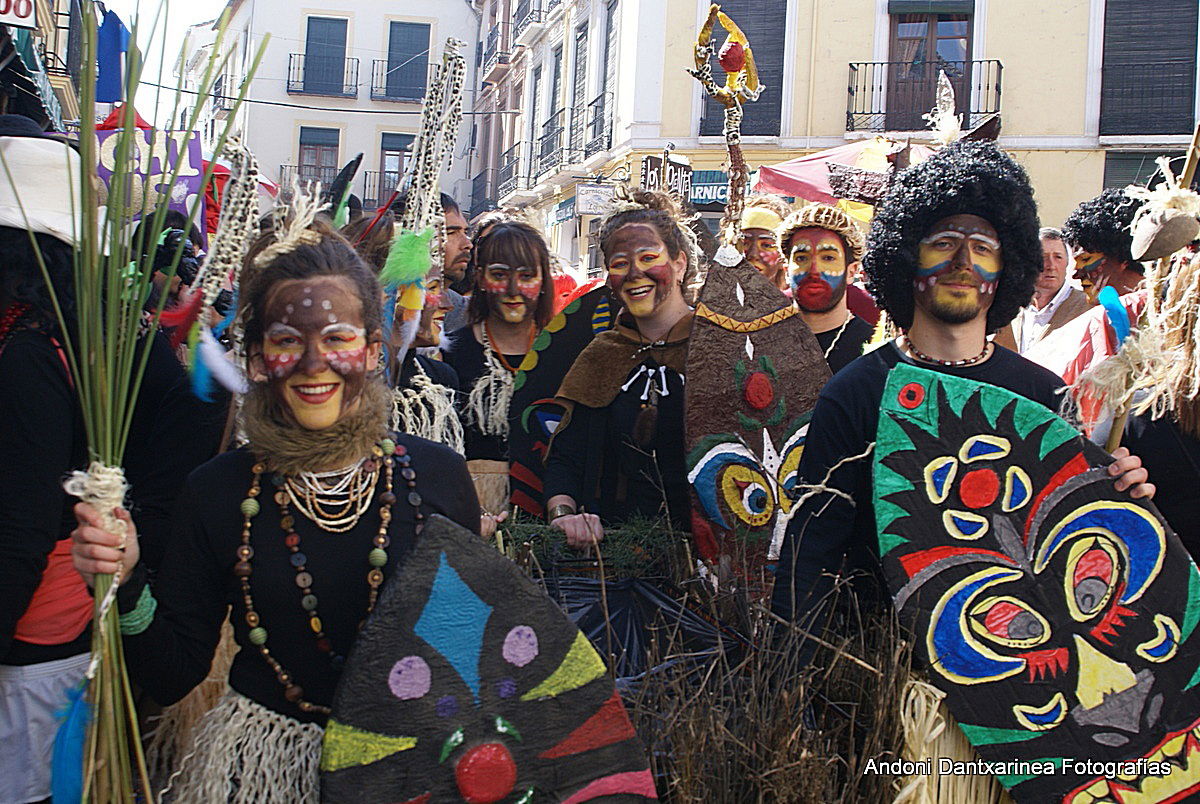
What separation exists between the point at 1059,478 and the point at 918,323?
0.50 m

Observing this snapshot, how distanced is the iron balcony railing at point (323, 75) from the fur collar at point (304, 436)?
29.4m

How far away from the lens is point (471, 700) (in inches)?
65.9

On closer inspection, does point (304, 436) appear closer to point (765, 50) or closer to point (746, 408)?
point (746, 408)

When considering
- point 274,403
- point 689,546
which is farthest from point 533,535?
point 274,403

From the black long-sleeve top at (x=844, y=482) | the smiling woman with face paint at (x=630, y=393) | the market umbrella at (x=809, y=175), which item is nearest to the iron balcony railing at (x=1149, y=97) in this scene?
the market umbrella at (x=809, y=175)

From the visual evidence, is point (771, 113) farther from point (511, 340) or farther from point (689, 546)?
point (689, 546)

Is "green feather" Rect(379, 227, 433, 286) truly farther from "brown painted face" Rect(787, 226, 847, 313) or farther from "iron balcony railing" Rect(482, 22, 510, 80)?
"iron balcony railing" Rect(482, 22, 510, 80)

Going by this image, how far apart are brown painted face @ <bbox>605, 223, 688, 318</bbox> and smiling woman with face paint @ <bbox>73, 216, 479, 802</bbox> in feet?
4.59

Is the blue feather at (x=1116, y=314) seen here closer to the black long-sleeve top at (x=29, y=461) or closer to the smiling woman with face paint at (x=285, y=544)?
the smiling woman with face paint at (x=285, y=544)

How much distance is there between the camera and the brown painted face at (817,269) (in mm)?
3682

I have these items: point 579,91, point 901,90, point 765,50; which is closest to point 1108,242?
point 901,90

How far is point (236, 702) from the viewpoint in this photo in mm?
1892

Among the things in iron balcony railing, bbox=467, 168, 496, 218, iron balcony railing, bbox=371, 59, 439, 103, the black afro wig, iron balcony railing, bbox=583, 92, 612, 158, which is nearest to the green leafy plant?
the black afro wig

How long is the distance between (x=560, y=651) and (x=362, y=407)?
0.55 m
